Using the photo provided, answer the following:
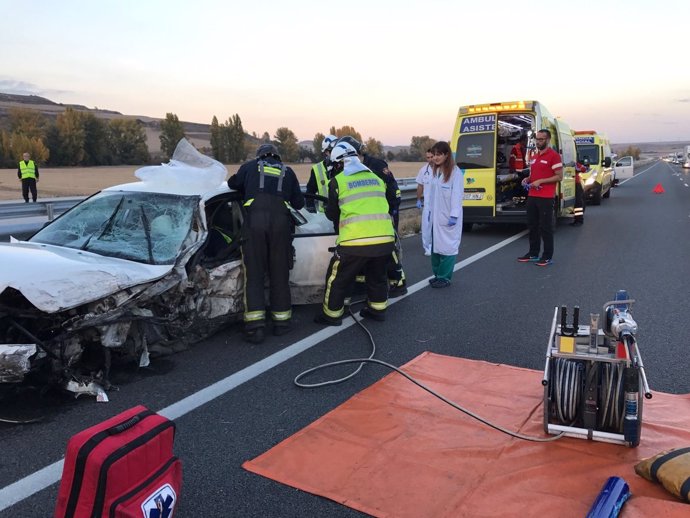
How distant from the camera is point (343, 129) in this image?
330 ft

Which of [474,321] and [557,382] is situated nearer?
[557,382]

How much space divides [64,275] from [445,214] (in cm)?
460

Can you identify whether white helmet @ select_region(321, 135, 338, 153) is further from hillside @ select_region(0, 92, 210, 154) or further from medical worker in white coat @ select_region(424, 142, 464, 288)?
hillside @ select_region(0, 92, 210, 154)

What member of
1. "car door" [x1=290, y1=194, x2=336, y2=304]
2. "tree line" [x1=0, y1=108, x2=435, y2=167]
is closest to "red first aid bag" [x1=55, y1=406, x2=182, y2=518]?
"car door" [x1=290, y1=194, x2=336, y2=304]

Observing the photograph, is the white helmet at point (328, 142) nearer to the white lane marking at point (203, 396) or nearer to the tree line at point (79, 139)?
the white lane marking at point (203, 396)

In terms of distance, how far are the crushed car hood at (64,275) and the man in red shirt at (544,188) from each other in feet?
19.6

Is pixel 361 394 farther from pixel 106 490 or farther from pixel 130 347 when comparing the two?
pixel 106 490

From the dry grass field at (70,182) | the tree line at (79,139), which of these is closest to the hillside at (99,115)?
the tree line at (79,139)

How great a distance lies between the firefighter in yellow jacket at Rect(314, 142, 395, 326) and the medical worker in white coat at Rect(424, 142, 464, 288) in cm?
165

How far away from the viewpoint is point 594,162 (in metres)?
20.0

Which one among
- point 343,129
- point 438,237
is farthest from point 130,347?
point 343,129

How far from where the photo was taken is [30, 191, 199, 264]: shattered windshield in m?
4.51

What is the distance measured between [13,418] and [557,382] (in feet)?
11.0

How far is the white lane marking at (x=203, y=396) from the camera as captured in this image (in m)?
2.75
